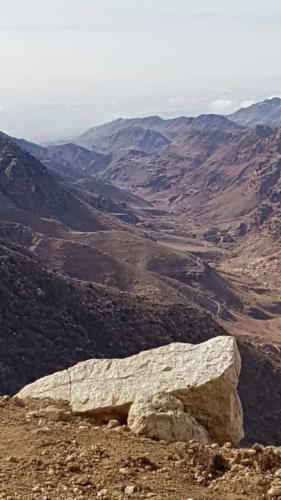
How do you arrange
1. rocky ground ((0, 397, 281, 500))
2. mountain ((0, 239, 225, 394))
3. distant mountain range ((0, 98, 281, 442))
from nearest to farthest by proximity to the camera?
rocky ground ((0, 397, 281, 500)) → mountain ((0, 239, 225, 394)) → distant mountain range ((0, 98, 281, 442))

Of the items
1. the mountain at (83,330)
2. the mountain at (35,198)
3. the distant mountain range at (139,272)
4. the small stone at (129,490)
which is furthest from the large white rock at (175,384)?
the mountain at (35,198)

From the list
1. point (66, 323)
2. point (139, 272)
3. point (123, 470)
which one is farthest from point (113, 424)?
point (139, 272)

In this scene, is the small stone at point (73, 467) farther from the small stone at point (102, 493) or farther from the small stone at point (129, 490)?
the small stone at point (129, 490)

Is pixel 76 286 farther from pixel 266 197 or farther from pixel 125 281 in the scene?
pixel 266 197

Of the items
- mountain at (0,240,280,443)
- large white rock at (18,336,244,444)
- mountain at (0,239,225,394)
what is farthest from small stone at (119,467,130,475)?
mountain at (0,239,225,394)

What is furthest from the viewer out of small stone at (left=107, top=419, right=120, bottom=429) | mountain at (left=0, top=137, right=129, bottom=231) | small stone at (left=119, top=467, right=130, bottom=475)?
mountain at (left=0, top=137, right=129, bottom=231)

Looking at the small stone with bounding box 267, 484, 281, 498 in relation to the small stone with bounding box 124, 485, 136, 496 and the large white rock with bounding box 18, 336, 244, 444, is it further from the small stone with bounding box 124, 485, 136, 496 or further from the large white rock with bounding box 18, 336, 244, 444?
the large white rock with bounding box 18, 336, 244, 444

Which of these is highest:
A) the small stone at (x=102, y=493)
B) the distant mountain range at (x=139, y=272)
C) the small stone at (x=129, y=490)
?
the small stone at (x=102, y=493)

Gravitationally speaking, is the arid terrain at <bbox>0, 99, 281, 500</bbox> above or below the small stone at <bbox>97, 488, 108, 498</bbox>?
below
